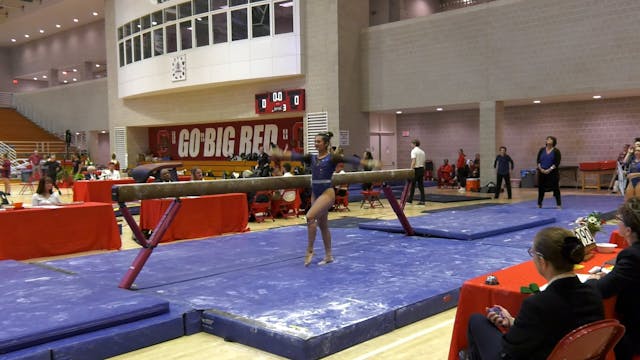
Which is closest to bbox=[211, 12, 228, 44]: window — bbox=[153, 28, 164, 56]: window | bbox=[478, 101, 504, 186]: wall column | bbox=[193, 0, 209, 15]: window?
bbox=[193, 0, 209, 15]: window

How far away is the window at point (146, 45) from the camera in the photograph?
25.3m

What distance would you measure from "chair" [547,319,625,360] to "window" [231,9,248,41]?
20.5m

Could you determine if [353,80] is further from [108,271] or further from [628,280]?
[628,280]

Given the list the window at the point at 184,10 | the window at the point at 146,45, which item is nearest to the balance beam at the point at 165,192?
the window at the point at 184,10

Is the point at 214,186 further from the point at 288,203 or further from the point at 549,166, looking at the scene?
the point at 549,166

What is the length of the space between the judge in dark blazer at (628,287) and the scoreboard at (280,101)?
1816 centimetres

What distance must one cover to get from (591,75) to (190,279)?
14.4m

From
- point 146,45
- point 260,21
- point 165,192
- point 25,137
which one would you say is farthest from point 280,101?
point 25,137

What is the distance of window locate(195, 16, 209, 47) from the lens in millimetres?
22750

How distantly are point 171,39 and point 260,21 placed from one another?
208 inches

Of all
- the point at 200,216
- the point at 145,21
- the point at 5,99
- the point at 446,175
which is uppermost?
the point at 145,21

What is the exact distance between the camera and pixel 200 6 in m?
22.7

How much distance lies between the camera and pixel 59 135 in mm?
35781

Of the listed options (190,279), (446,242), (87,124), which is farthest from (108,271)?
(87,124)
